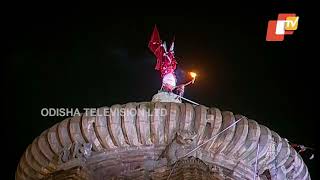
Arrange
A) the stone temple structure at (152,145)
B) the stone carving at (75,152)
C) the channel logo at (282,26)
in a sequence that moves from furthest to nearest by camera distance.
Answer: the channel logo at (282,26)
the stone carving at (75,152)
the stone temple structure at (152,145)

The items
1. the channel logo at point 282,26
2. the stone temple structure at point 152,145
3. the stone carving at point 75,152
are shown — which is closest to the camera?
the stone temple structure at point 152,145

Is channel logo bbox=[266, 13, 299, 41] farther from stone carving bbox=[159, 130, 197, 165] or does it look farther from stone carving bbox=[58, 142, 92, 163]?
stone carving bbox=[58, 142, 92, 163]

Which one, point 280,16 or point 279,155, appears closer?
point 279,155

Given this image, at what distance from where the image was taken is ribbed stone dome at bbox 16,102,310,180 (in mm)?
7465

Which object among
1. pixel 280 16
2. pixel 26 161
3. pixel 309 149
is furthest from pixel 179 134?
pixel 280 16

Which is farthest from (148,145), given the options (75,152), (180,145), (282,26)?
(282,26)

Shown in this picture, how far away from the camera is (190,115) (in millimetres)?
7469

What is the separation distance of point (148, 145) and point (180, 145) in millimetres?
469

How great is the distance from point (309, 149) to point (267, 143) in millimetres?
1972

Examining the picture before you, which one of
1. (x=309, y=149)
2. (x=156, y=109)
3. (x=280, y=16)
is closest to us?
(x=156, y=109)

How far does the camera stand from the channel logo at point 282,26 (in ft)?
36.5

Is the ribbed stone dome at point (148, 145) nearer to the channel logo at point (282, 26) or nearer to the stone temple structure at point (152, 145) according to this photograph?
the stone temple structure at point (152, 145)

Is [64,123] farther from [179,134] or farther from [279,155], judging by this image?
[279,155]

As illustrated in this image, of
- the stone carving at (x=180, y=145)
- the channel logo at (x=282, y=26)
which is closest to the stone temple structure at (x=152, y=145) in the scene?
the stone carving at (x=180, y=145)
